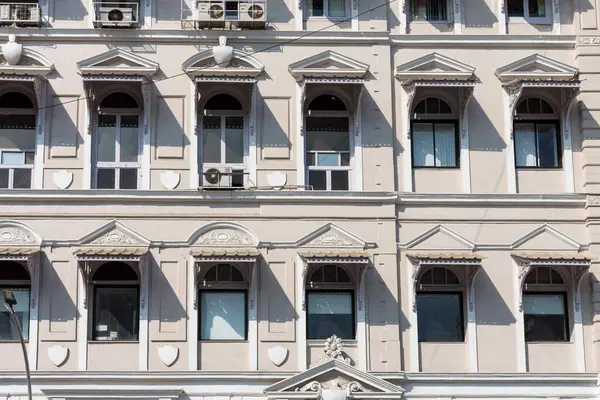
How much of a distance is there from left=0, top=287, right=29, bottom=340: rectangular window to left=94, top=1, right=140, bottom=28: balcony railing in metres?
7.46

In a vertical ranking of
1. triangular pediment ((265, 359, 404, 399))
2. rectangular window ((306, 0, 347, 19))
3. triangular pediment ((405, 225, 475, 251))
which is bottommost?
triangular pediment ((265, 359, 404, 399))

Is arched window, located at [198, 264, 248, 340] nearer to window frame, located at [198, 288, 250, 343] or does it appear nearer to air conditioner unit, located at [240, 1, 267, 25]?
window frame, located at [198, 288, 250, 343]

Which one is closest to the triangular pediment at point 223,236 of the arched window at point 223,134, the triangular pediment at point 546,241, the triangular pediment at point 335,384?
the arched window at point 223,134

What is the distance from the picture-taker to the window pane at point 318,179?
1305 inches

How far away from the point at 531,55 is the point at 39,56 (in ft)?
43.7

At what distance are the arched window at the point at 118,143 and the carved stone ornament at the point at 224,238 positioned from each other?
235 cm

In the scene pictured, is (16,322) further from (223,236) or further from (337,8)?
(337,8)

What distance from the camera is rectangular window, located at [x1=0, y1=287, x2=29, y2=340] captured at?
1261 inches

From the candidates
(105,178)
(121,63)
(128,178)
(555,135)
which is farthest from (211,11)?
(555,135)

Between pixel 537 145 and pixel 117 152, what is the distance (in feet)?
37.3

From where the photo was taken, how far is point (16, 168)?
108 feet

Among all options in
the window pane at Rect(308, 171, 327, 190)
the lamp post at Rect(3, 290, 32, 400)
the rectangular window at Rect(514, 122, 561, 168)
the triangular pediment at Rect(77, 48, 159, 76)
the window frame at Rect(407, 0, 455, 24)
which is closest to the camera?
the lamp post at Rect(3, 290, 32, 400)

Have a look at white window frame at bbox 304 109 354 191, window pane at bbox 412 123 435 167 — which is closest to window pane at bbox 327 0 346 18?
white window frame at bbox 304 109 354 191

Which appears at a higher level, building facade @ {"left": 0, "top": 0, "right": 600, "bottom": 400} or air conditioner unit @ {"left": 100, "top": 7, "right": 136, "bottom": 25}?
air conditioner unit @ {"left": 100, "top": 7, "right": 136, "bottom": 25}
